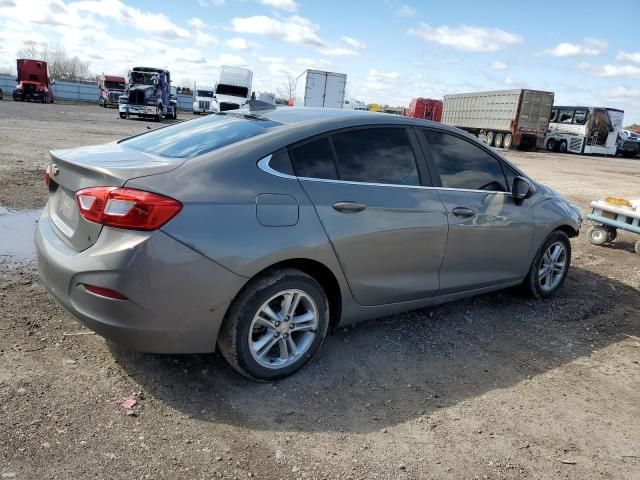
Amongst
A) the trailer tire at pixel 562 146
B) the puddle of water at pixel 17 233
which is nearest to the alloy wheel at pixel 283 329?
the puddle of water at pixel 17 233

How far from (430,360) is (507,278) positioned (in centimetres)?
135

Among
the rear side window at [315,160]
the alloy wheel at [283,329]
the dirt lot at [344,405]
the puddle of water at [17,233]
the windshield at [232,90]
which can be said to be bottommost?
the dirt lot at [344,405]

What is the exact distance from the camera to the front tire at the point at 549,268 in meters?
5.09

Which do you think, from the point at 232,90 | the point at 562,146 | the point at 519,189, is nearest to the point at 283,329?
the point at 519,189

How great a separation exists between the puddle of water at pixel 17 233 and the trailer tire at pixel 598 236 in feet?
24.8

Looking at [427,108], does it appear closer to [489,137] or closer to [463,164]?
[489,137]

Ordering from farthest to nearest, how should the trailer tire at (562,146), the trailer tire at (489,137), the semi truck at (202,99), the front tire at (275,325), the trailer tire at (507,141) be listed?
the semi truck at (202,99) → the trailer tire at (489,137) → the trailer tire at (562,146) → the trailer tire at (507,141) → the front tire at (275,325)

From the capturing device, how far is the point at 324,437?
287 cm

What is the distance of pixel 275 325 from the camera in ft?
10.7

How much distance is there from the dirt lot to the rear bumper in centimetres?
44

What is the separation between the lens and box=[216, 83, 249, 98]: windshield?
3494cm

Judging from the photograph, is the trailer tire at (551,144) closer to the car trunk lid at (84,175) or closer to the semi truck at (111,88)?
the semi truck at (111,88)

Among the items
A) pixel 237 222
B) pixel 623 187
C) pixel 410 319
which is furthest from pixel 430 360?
pixel 623 187

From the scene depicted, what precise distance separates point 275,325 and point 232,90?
33935 mm
